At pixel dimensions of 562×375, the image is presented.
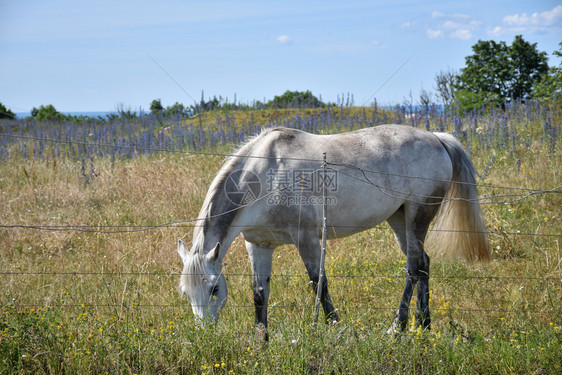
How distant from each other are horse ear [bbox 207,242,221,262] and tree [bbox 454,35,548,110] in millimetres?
18182

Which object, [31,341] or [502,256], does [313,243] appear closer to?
[31,341]

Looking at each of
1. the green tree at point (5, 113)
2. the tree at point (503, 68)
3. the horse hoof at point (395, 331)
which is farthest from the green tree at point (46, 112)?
the horse hoof at point (395, 331)

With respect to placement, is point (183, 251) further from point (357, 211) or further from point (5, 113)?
point (5, 113)

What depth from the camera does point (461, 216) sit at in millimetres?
4953

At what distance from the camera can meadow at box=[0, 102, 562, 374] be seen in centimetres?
336

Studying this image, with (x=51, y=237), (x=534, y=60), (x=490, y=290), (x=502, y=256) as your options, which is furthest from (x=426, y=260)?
(x=534, y=60)

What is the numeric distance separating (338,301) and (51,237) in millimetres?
3883

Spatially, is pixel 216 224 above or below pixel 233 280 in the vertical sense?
above

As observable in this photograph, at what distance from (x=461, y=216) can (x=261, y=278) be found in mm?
2191

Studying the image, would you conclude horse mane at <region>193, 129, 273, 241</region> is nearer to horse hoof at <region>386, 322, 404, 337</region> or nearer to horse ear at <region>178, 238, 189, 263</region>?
horse ear at <region>178, 238, 189, 263</region>

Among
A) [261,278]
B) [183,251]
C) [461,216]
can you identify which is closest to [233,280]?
[261,278]

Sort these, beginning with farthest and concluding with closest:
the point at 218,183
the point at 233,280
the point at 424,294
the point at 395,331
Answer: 1. the point at 233,280
2. the point at 424,294
3. the point at 218,183
4. the point at 395,331

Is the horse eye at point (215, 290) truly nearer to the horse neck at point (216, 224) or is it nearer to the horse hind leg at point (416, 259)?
the horse neck at point (216, 224)

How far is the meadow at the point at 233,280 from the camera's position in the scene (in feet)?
11.0
